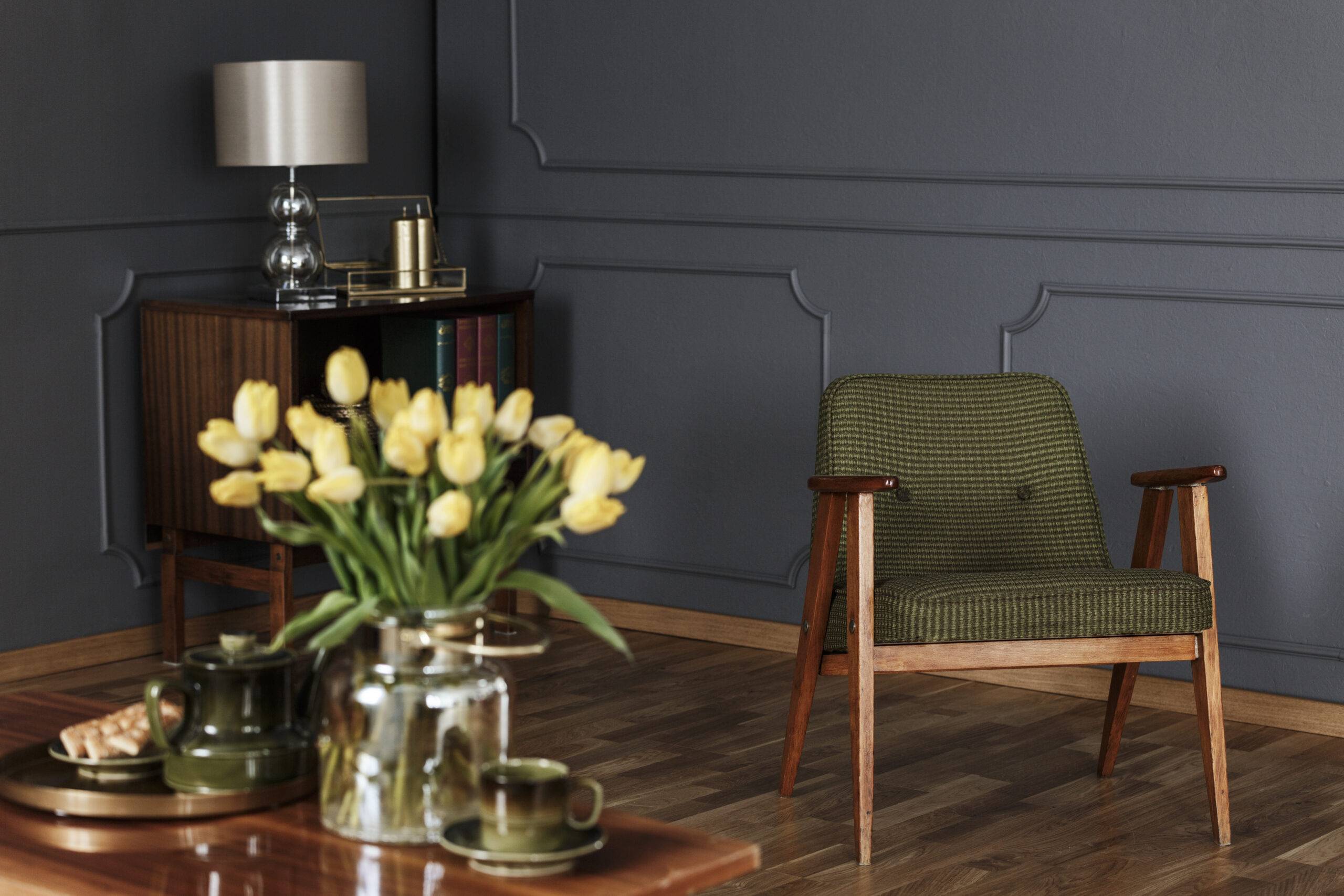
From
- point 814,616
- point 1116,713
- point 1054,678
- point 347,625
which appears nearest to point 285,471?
point 347,625

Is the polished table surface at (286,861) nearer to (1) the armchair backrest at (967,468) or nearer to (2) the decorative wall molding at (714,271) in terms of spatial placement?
(1) the armchair backrest at (967,468)

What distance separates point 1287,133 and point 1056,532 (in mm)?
973

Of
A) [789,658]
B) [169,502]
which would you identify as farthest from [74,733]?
[789,658]

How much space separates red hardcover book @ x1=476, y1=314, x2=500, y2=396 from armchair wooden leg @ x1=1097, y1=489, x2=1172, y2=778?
169 centimetres

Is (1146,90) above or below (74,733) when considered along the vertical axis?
above

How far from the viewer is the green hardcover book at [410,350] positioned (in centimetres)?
413

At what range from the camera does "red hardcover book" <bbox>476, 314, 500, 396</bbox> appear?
4223mm

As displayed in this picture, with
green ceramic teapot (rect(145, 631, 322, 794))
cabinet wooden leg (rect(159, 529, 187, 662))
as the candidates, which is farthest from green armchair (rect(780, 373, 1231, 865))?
cabinet wooden leg (rect(159, 529, 187, 662))

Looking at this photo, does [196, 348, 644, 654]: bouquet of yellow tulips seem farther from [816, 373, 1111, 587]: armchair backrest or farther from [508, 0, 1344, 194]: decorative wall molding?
[508, 0, 1344, 194]: decorative wall molding

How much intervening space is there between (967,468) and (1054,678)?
0.83 m

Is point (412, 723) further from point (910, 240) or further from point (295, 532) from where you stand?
point (910, 240)

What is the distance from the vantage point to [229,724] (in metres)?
1.68

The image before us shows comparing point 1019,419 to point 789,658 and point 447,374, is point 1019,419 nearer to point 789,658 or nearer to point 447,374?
point 789,658

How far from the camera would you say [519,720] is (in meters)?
3.59
